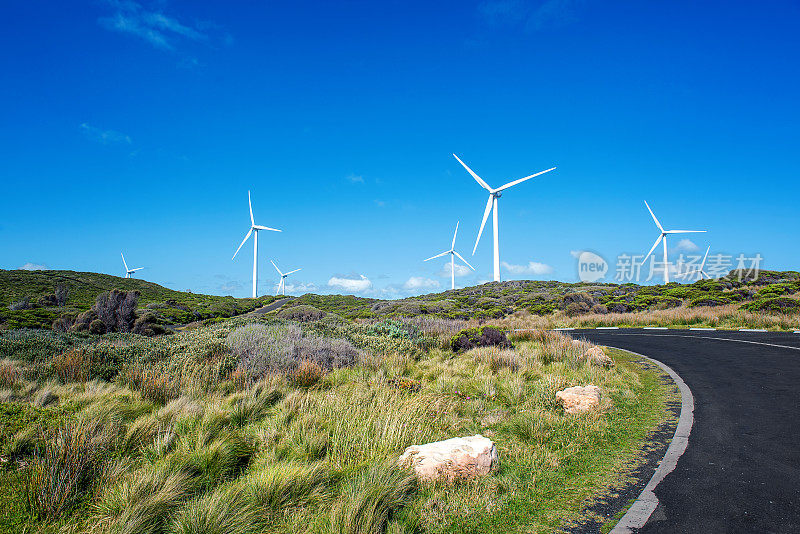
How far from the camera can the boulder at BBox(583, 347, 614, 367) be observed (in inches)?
504

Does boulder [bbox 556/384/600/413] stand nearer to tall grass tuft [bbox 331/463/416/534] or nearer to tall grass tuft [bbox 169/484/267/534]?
tall grass tuft [bbox 331/463/416/534]

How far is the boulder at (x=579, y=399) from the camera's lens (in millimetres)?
8086

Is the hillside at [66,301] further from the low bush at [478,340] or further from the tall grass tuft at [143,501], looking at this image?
the tall grass tuft at [143,501]

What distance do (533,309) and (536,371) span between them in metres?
33.8

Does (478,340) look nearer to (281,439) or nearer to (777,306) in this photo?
(281,439)

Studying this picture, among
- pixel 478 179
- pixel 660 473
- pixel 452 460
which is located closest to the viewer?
pixel 452 460

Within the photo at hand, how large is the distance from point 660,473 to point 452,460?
9.02 feet

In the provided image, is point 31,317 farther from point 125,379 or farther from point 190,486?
point 190,486

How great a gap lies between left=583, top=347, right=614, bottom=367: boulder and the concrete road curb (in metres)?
3.28

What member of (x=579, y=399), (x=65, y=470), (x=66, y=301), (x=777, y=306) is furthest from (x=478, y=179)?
(x=66, y=301)

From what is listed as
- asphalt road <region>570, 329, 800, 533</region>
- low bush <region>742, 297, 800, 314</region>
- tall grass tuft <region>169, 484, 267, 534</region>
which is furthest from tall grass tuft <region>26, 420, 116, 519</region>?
low bush <region>742, 297, 800, 314</region>

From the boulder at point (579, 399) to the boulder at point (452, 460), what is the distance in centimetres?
314

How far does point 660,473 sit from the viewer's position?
5.54 meters

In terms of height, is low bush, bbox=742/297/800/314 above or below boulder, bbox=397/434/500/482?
above
